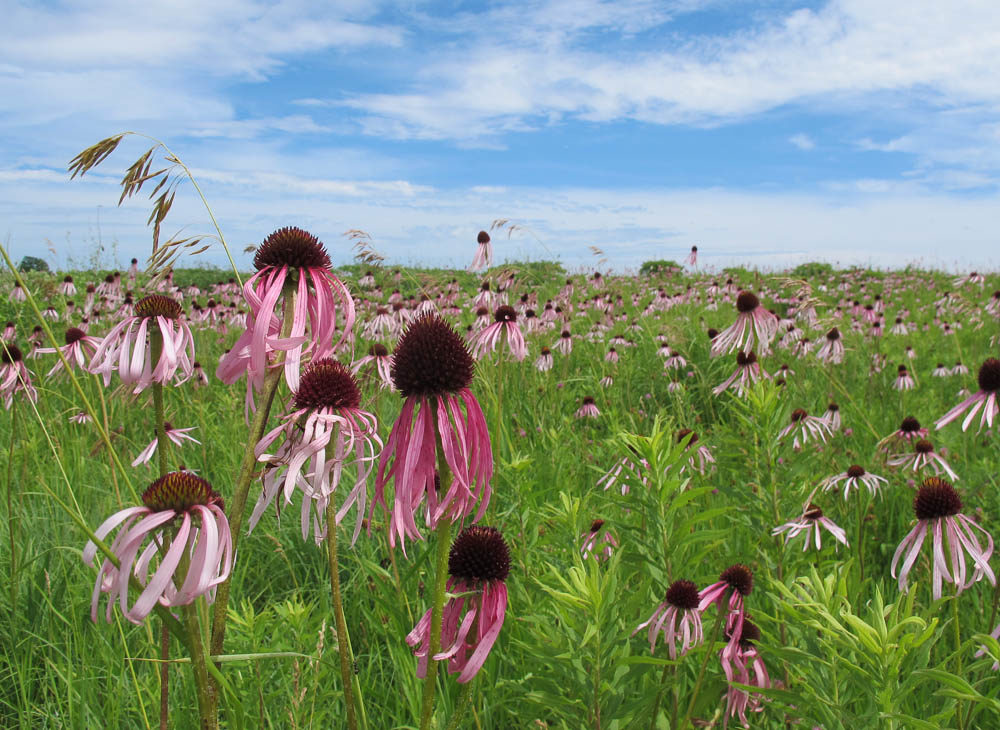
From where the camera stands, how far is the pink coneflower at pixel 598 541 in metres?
2.08

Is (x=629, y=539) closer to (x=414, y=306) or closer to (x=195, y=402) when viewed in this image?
(x=195, y=402)

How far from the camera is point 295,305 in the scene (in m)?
1.04

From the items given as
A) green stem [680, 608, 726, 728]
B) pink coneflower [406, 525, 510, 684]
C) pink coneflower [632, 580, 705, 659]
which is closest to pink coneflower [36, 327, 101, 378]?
pink coneflower [406, 525, 510, 684]

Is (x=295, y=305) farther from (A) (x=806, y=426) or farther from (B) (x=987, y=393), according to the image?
(A) (x=806, y=426)

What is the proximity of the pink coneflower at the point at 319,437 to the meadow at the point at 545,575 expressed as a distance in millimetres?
18

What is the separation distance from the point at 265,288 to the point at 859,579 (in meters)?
2.52

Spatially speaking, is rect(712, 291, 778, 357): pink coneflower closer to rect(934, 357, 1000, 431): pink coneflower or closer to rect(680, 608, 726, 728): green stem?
rect(934, 357, 1000, 431): pink coneflower

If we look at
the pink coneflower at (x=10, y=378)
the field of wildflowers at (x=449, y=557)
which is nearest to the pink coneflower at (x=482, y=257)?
the field of wildflowers at (x=449, y=557)

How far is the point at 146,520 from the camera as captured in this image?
0.84 m

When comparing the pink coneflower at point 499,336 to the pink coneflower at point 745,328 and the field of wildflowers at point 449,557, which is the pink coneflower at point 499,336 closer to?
the field of wildflowers at point 449,557

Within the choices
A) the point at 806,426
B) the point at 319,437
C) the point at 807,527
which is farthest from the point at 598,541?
the point at 806,426

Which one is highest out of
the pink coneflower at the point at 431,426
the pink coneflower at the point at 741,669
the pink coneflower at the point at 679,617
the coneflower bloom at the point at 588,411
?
the pink coneflower at the point at 431,426

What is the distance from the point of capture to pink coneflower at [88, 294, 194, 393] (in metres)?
1.30

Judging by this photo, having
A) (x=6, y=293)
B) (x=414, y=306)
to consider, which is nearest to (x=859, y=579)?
(x=414, y=306)
